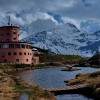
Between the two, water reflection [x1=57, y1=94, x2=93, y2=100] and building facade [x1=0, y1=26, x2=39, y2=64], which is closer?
water reflection [x1=57, y1=94, x2=93, y2=100]

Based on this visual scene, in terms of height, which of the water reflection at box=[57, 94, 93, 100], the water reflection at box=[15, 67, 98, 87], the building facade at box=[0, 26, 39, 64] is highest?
the building facade at box=[0, 26, 39, 64]

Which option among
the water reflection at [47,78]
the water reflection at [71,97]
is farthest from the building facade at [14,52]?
the water reflection at [71,97]

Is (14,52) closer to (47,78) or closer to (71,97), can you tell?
(47,78)

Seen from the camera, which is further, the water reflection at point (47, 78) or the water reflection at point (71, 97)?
the water reflection at point (47, 78)

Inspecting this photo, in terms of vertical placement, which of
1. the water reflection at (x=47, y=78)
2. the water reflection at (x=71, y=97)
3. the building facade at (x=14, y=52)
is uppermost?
the building facade at (x=14, y=52)

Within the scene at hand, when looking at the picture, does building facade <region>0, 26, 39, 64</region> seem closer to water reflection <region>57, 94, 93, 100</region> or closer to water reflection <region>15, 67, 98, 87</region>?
water reflection <region>15, 67, 98, 87</region>

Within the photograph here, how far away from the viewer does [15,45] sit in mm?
150375

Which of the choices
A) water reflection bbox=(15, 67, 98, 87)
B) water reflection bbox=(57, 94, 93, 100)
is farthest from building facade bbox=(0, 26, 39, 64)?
water reflection bbox=(57, 94, 93, 100)

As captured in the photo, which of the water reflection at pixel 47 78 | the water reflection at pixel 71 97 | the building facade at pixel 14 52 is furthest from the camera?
the building facade at pixel 14 52

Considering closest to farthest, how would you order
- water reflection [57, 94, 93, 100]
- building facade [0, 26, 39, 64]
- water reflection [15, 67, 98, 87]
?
water reflection [57, 94, 93, 100]
water reflection [15, 67, 98, 87]
building facade [0, 26, 39, 64]

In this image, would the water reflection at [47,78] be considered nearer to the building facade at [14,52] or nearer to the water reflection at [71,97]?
the water reflection at [71,97]

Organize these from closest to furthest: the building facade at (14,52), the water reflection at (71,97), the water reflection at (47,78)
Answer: the water reflection at (71,97) → the water reflection at (47,78) → the building facade at (14,52)

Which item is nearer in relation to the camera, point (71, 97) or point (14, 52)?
point (71, 97)

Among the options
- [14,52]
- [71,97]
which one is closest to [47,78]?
[71,97]
